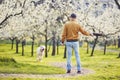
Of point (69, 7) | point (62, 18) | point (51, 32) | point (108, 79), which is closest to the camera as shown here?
point (108, 79)

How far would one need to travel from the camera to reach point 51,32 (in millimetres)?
71500

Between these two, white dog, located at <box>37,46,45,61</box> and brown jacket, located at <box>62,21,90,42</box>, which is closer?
brown jacket, located at <box>62,21,90,42</box>

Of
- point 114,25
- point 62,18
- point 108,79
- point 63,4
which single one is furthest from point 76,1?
point 108,79

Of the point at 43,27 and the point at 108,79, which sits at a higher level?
the point at 43,27

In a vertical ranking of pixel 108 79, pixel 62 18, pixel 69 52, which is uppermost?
pixel 62 18

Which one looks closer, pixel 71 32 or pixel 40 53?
pixel 71 32

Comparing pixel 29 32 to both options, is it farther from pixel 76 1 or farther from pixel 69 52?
pixel 69 52

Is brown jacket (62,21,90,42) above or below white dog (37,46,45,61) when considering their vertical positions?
above

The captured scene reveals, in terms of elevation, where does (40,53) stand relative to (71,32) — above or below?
below

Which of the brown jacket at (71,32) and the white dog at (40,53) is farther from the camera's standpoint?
the white dog at (40,53)

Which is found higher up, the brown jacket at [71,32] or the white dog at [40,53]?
the brown jacket at [71,32]

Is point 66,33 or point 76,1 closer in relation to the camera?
point 66,33

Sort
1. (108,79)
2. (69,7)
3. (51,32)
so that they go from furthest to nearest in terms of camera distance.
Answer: (51,32), (69,7), (108,79)

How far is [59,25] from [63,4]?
32.7 feet
